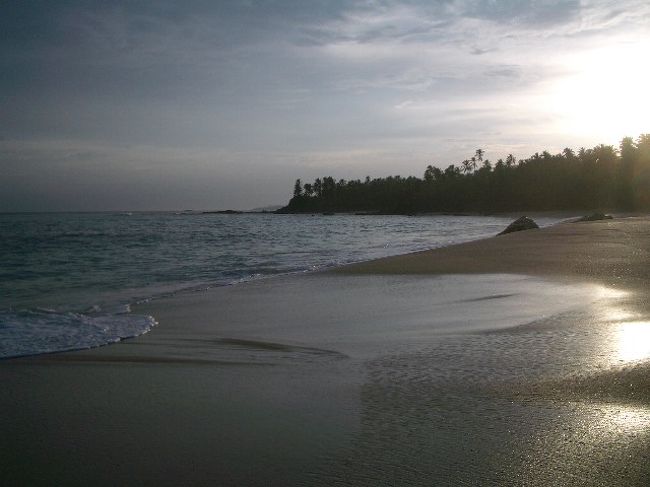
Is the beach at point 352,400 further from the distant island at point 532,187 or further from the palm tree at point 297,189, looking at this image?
the palm tree at point 297,189

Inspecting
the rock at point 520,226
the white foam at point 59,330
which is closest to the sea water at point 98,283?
the white foam at point 59,330

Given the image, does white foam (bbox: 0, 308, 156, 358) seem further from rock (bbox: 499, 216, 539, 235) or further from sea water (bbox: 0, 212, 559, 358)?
rock (bbox: 499, 216, 539, 235)

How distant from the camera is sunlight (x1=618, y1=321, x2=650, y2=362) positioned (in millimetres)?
4730

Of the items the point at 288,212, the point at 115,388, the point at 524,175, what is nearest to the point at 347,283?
the point at 115,388

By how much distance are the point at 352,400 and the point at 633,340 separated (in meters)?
2.96

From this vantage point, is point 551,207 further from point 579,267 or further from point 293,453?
point 293,453

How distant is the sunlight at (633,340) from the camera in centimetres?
473

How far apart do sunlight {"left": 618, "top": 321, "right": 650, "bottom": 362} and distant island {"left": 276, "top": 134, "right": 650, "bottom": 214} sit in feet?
240

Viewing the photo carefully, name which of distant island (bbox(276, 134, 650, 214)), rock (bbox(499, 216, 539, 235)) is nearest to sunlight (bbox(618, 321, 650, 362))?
rock (bbox(499, 216, 539, 235))

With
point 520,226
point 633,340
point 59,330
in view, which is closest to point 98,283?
point 59,330

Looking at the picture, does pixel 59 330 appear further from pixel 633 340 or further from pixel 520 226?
pixel 520 226

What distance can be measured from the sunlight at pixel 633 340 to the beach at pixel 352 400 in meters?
0.02

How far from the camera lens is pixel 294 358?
17.7 feet

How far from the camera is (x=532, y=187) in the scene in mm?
97062
